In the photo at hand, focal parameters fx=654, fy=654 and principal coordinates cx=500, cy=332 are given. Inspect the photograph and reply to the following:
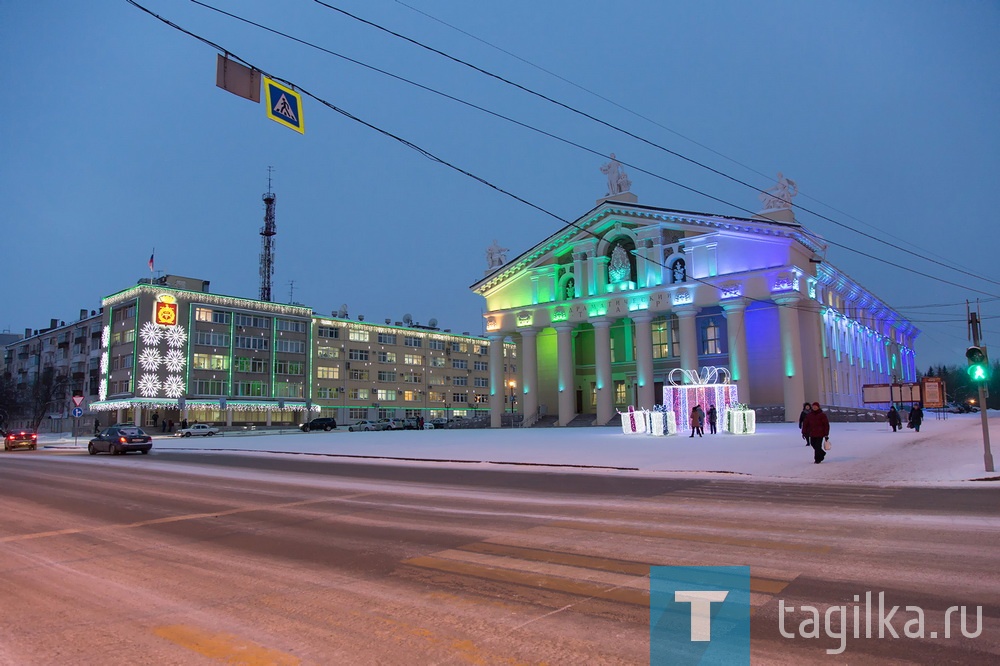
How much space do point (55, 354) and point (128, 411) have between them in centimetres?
3604

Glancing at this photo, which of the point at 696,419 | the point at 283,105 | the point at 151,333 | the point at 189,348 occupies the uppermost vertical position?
the point at 151,333

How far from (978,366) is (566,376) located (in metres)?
36.0

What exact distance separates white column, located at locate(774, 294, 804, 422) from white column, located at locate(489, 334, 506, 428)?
23798 mm

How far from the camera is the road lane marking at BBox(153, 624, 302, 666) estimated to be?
495 cm

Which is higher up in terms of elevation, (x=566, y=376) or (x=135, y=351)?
(x=135, y=351)

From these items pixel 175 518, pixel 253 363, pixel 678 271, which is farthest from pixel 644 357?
pixel 253 363

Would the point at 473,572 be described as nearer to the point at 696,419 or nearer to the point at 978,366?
the point at 978,366

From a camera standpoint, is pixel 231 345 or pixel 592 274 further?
pixel 231 345

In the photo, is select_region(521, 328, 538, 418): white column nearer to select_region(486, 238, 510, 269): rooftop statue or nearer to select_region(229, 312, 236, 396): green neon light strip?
select_region(486, 238, 510, 269): rooftop statue

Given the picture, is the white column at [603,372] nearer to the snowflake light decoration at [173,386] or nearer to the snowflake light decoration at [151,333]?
the snowflake light decoration at [173,386]

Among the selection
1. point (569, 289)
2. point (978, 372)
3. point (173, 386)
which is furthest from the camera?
point (173, 386)

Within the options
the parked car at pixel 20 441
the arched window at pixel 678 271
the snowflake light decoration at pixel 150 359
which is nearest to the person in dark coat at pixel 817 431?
the arched window at pixel 678 271

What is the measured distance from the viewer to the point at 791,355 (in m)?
41.3

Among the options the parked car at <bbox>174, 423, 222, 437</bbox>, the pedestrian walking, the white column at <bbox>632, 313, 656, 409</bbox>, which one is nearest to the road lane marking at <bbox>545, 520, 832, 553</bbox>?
the pedestrian walking
